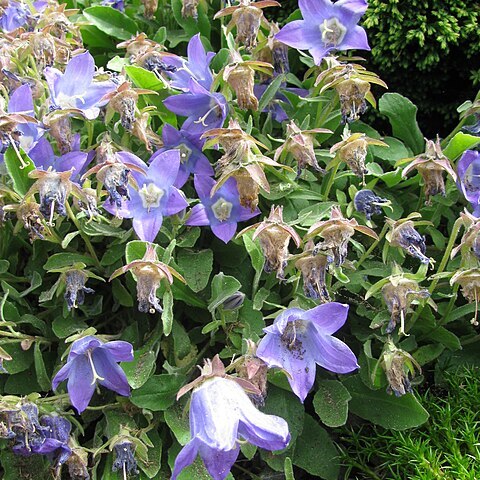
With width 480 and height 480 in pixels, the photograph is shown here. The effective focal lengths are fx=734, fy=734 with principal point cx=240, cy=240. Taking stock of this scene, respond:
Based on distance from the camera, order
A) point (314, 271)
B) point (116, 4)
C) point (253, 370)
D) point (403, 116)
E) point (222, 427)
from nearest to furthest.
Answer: point (222, 427) → point (253, 370) → point (314, 271) → point (403, 116) → point (116, 4)

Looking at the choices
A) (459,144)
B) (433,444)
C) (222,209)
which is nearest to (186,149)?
(222,209)

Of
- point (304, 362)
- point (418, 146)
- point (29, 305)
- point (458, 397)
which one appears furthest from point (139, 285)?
point (418, 146)

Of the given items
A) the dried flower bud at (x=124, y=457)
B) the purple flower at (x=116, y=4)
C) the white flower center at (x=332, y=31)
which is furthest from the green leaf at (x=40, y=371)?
the purple flower at (x=116, y=4)

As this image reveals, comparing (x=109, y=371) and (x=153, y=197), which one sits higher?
(x=153, y=197)

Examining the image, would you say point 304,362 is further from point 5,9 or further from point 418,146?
point 5,9

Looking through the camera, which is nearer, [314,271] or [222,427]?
[222,427]

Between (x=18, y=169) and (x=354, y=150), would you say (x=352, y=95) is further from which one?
(x=18, y=169)

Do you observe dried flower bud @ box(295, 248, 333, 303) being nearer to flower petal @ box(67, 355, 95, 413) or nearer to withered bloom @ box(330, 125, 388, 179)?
withered bloom @ box(330, 125, 388, 179)
